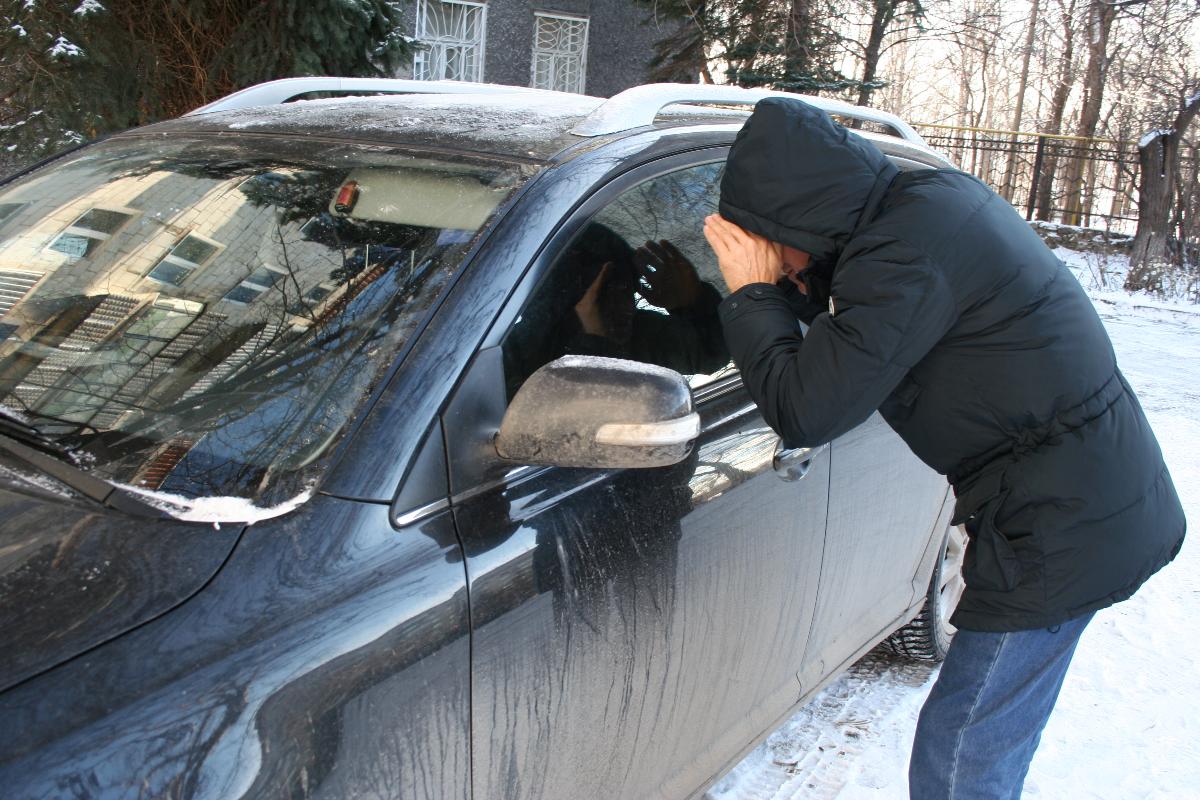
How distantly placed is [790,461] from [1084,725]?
5.62 feet

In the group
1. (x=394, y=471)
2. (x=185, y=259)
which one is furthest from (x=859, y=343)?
(x=185, y=259)

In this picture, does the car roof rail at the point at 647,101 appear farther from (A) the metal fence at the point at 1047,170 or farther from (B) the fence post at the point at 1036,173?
(B) the fence post at the point at 1036,173

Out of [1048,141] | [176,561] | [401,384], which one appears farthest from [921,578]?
[1048,141]

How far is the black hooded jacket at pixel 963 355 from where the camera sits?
66.5 inches

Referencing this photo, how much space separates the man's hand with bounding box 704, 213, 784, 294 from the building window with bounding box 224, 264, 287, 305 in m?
0.81

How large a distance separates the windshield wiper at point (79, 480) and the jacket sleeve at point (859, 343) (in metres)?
0.99

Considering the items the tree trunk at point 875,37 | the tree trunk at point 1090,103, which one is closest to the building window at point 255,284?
the tree trunk at point 875,37

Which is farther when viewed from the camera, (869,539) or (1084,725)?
(1084,725)

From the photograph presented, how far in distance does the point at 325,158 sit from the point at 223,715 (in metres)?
1.22

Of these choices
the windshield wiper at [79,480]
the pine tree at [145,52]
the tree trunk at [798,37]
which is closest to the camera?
the windshield wiper at [79,480]

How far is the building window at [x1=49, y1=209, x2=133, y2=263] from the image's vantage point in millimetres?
2102

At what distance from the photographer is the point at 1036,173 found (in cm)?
1834

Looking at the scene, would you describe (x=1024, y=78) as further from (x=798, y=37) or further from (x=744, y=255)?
(x=744, y=255)

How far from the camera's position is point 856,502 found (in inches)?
101
